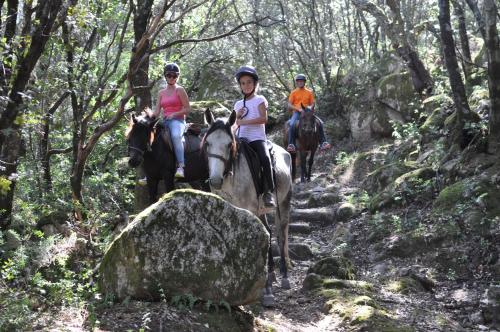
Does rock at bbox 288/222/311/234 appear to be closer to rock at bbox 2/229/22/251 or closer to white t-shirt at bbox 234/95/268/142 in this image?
white t-shirt at bbox 234/95/268/142

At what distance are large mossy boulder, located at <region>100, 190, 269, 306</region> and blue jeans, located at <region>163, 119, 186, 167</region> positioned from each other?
4.71 meters

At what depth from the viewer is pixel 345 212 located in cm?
1240

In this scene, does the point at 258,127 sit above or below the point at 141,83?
below

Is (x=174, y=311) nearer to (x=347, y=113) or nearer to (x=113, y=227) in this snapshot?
(x=113, y=227)

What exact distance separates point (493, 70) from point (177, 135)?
228 inches

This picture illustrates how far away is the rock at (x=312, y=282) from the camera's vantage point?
7.69 m

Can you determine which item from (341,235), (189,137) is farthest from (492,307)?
(189,137)

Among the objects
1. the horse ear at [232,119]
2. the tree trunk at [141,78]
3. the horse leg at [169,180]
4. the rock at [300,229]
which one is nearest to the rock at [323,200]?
the rock at [300,229]

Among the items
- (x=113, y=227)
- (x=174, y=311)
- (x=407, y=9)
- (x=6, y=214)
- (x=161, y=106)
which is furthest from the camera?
(x=407, y=9)

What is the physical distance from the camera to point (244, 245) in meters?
5.09

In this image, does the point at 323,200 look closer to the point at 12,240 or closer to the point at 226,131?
the point at 226,131

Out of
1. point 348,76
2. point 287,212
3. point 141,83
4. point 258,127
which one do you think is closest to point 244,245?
point 258,127

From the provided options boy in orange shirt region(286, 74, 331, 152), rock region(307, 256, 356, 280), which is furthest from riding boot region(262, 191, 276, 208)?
boy in orange shirt region(286, 74, 331, 152)

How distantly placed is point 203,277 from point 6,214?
4.55 m
